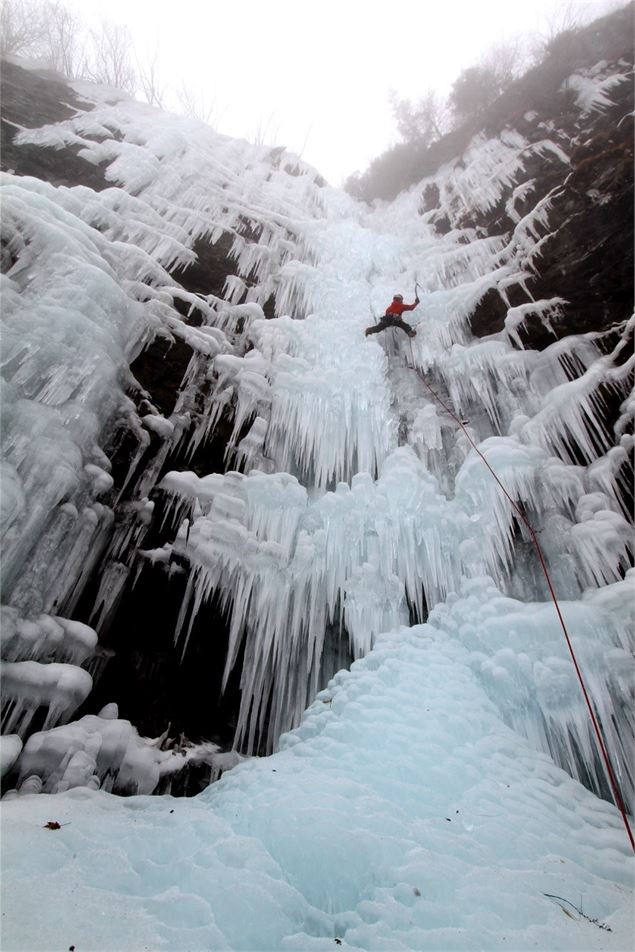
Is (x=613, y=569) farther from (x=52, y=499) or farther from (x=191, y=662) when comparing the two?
(x=52, y=499)

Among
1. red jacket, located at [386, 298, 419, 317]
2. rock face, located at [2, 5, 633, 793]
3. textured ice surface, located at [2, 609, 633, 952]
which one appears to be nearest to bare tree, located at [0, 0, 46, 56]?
rock face, located at [2, 5, 633, 793]

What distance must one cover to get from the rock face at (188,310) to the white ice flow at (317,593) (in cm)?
6

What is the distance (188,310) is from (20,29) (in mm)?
10060

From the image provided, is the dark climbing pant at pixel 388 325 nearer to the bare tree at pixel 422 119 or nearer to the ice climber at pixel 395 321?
the ice climber at pixel 395 321

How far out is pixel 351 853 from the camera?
7.06 ft

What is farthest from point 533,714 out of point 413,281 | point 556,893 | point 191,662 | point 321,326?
point 413,281

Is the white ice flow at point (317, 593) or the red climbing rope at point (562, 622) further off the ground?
the red climbing rope at point (562, 622)

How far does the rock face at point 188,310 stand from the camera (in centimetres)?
362

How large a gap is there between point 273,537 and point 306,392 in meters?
1.92

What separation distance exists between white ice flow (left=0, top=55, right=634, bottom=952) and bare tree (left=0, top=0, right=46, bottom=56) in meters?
5.11

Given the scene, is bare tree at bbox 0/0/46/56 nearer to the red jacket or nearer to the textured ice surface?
the red jacket

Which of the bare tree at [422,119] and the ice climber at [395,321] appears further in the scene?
the bare tree at [422,119]

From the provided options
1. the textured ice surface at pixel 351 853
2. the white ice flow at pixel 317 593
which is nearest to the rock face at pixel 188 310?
the white ice flow at pixel 317 593

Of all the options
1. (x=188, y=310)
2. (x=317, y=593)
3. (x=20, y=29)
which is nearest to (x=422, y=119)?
(x=20, y=29)
